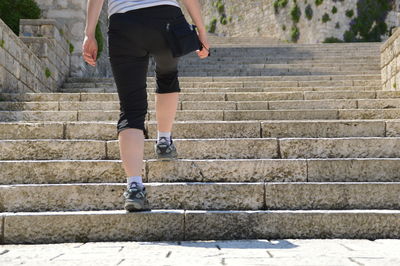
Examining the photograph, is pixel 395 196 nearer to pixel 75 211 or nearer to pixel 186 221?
pixel 186 221

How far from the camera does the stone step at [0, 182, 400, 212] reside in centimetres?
319

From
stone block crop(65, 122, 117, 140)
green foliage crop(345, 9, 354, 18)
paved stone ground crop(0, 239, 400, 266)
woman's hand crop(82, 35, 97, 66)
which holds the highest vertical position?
green foliage crop(345, 9, 354, 18)

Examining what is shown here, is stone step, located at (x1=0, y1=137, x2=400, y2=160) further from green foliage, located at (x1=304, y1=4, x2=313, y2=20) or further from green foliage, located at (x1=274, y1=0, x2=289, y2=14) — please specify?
green foliage, located at (x1=274, y1=0, x2=289, y2=14)

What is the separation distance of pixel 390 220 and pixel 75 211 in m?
1.96

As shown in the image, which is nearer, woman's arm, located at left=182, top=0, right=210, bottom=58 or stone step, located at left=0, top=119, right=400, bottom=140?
woman's arm, located at left=182, top=0, right=210, bottom=58

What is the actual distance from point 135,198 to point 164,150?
0.54 metres

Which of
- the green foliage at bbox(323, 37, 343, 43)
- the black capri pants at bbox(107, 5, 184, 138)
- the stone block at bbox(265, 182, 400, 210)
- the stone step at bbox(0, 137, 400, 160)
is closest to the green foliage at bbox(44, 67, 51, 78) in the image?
the stone step at bbox(0, 137, 400, 160)

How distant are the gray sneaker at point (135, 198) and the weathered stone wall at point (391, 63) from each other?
14.7ft

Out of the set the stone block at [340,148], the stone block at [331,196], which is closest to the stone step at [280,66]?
the stone block at [340,148]

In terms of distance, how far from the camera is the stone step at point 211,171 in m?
3.44

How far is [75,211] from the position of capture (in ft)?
10.3

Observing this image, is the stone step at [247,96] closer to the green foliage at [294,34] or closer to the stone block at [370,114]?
the stone block at [370,114]

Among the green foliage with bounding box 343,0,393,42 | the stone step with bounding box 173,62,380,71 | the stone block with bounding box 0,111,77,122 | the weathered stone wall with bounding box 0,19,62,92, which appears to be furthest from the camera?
the green foliage with bounding box 343,0,393,42

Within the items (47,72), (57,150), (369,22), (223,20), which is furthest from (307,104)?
(223,20)
